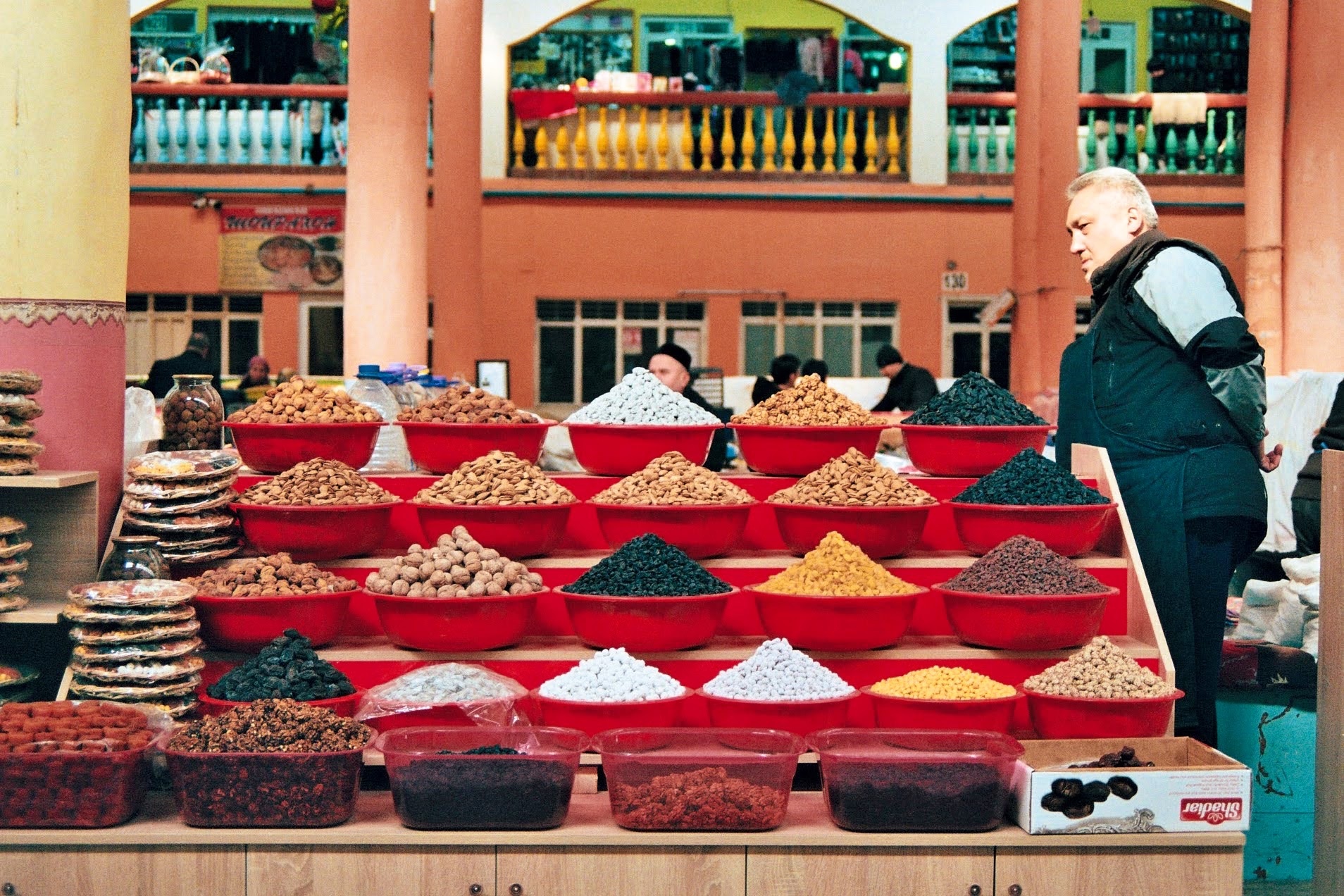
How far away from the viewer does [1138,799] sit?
2.79 meters

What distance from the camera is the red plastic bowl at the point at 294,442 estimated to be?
11.7 ft

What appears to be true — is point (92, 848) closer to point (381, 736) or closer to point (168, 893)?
point (168, 893)

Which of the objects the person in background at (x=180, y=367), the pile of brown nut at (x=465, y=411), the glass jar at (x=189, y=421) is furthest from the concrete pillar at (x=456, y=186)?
the pile of brown nut at (x=465, y=411)

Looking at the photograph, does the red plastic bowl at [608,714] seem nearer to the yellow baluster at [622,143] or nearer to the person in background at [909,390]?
the person in background at [909,390]

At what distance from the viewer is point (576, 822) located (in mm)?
2873

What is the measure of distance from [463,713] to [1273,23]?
7351mm

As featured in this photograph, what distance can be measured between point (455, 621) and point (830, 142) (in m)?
10.3

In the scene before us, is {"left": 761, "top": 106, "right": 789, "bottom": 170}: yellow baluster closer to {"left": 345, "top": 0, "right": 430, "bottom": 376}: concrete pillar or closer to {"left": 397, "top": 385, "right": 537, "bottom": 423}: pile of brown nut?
{"left": 345, "top": 0, "right": 430, "bottom": 376}: concrete pillar

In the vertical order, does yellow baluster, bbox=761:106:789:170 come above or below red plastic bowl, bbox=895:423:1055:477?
above

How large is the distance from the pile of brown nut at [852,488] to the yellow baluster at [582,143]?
975cm

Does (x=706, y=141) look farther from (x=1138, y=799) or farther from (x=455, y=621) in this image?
(x=1138, y=799)

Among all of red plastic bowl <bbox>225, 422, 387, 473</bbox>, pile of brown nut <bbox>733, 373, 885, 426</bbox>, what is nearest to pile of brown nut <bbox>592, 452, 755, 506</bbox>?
pile of brown nut <bbox>733, 373, 885, 426</bbox>

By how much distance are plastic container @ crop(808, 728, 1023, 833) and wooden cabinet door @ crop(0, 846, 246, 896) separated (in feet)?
3.78

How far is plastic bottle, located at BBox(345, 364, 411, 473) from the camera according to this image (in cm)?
398
